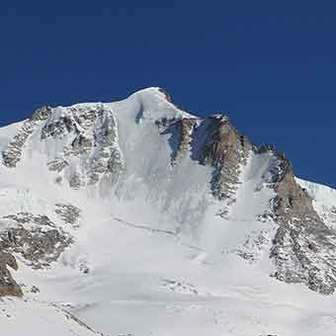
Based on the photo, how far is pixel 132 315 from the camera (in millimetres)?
110875

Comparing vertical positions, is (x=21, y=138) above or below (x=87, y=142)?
below

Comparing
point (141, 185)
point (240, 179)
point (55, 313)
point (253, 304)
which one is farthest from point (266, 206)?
point (55, 313)

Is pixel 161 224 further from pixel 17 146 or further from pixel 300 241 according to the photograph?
pixel 17 146

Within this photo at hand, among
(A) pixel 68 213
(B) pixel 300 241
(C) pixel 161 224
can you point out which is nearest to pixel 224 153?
(C) pixel 161 224

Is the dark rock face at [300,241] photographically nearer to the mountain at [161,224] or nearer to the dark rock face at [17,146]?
the mountain at [161,224]

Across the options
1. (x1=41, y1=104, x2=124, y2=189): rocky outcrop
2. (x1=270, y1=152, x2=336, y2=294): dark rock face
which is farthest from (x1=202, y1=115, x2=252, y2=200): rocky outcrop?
(x1=41, y1=104, x2=124, y2=189): rocky outcrop

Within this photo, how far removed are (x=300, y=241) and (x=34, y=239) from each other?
35859 mm

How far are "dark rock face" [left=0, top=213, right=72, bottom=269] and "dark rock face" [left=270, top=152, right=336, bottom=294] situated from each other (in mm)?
27602

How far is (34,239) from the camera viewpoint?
467 feet

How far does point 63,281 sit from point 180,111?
180 ft

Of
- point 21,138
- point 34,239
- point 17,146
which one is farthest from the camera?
point 21,138

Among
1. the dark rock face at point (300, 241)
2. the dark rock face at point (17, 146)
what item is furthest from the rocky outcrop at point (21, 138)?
the dark rock face at point (300, 241)

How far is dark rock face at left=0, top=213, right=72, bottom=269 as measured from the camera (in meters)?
140

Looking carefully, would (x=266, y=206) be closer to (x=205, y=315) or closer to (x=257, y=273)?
(x=257, y=273)
